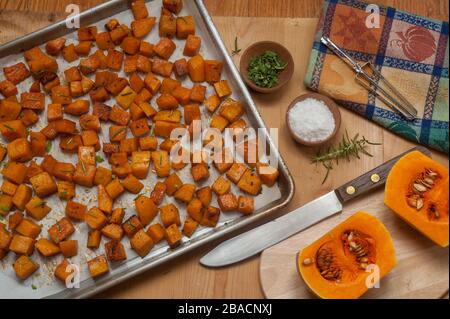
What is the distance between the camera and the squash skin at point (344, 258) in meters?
1.75

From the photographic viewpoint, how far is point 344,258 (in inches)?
71.7

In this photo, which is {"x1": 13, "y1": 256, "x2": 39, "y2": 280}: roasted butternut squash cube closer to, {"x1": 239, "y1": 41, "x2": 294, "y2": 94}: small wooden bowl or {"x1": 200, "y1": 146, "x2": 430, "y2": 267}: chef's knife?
{"x1": 200, "y1": 146, "x2": 430, "y2": 267}: chef's knife

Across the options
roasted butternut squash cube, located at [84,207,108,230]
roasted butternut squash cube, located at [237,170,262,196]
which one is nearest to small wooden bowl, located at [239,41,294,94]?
A: roasted butternut squash cube, located at [237,170,262,196]

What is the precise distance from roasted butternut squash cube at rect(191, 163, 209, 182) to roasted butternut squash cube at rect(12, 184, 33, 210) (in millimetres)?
631

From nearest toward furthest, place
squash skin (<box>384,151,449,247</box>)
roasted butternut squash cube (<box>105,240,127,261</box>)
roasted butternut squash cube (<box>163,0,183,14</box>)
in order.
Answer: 1. squash skin (<box>384,151,449,247</box>)
2. roasted butternut squash cube (<box>105,240,127,261</box>)
3. roasted butternut squash cube (<box>163,0,183,14</box>)

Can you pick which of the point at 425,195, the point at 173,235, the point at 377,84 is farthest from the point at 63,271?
the point at 377,84

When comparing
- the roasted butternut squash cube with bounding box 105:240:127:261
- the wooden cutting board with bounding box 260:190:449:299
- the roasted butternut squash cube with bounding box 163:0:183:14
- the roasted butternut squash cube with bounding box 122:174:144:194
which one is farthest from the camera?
the roasted butternut squash cube with bounding box 163:0:183:14

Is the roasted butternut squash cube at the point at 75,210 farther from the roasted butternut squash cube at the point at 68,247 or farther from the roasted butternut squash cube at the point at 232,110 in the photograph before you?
the roasted butternut squash cube at the point at 232,110

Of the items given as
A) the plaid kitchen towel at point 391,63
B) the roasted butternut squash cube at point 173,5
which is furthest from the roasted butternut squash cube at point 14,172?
the plaid kitchen towel at point 391,63

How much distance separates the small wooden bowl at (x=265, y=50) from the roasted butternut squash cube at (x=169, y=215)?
→ 23.1 inches

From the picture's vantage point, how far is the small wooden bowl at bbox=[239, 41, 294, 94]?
2.21 m

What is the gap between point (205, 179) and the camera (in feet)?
7.08

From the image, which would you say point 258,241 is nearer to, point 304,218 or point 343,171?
point 304,218

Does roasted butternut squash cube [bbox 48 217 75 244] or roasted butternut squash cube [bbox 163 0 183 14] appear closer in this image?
roasted butternut squash cube [bbox 48 217 75 244]
